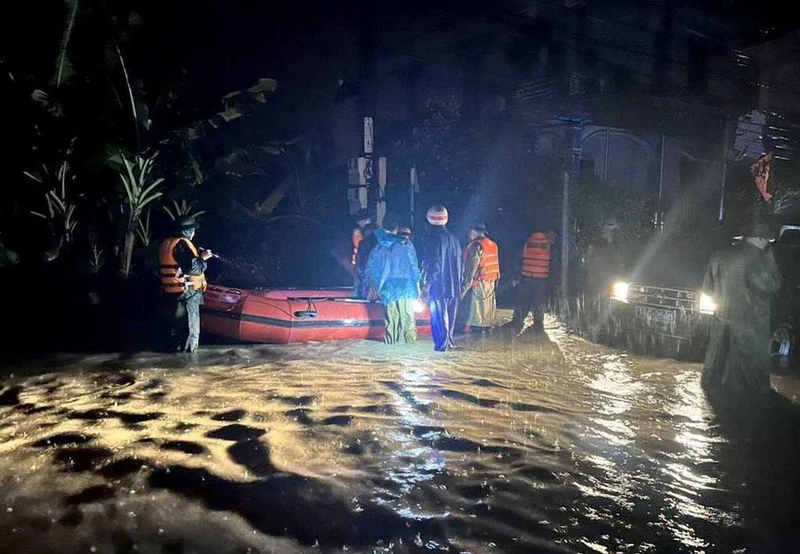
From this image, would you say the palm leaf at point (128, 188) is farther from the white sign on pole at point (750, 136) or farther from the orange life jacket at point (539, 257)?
the white sign on pole at point (750, 136)

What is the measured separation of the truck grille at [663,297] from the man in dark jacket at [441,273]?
8.46ft

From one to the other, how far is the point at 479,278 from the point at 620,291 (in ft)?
7.26

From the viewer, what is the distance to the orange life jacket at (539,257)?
10.0 meters

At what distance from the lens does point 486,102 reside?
696 inches

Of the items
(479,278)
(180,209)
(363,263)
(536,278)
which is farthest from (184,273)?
(536,278)

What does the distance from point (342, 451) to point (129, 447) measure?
5.46ft

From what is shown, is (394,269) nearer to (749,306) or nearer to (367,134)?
(367,134)

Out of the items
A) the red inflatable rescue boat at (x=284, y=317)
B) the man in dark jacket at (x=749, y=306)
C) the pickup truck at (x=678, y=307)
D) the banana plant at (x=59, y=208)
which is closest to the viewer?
the man in dark jacket at (x=749, y=306)

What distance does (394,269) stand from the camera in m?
8.84

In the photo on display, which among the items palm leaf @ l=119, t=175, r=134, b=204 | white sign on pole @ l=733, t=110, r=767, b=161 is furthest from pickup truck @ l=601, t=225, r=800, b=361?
white sign on pole @ l=733, t=110, r=767, b=161

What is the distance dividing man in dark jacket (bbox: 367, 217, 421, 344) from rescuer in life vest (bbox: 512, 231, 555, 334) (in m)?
2.22

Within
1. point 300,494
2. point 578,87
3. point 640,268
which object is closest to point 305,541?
point 300,494

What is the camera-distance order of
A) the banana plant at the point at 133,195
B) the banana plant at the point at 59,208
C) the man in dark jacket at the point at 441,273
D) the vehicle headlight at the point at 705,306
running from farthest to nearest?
the banana plant at the point at 59,208
the banana plant at the point at 133,195
the man in dark jacket at the point at 441,273
the vehicle headlight at the point at 705,306

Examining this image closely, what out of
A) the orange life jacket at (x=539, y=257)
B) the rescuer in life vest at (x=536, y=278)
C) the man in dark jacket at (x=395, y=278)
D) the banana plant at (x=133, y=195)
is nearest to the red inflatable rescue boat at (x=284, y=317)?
the man in dark jacket at (x=395, y=278)
